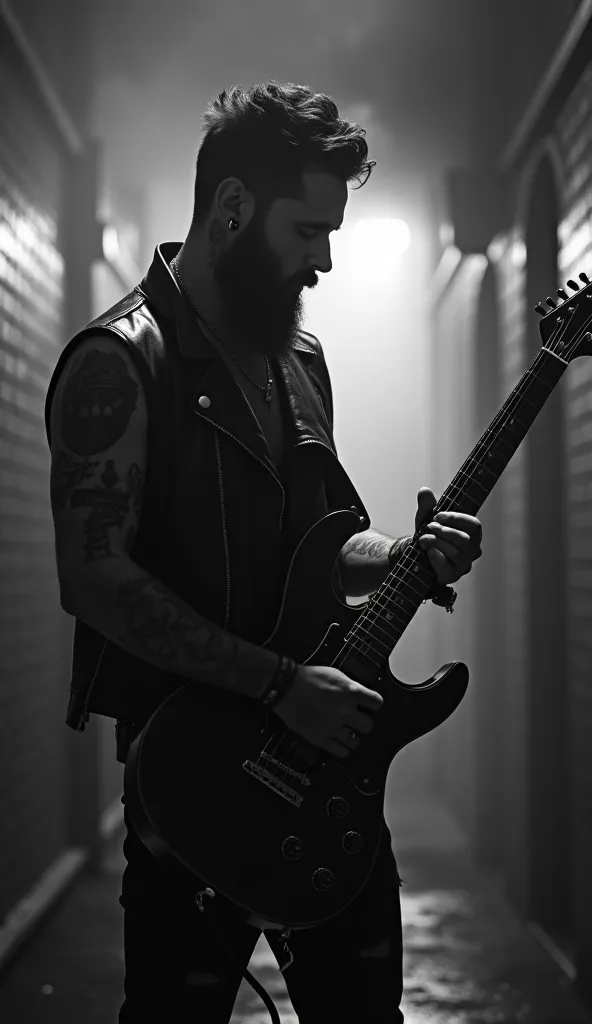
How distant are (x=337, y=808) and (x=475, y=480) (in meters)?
0.57

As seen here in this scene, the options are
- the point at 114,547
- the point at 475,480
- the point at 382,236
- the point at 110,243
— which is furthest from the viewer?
the point at 382,236

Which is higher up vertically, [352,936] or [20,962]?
[352,936]

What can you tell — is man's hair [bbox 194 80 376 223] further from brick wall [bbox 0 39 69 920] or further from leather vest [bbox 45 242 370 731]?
brick wall [bbox 0 39 69 920]

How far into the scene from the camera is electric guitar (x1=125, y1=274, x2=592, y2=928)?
1.51 m

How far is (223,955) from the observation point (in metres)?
1.55

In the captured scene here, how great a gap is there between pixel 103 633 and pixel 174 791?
262 mm

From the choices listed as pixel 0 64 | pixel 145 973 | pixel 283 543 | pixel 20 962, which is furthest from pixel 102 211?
pixel 145 973

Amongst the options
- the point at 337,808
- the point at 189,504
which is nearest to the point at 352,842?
the point at 337,808

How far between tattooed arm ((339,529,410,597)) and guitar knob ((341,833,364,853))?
1.44ft

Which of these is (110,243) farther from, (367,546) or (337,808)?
(337,808)

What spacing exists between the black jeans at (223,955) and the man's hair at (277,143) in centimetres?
105

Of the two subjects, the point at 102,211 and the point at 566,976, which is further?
the point at 102,211

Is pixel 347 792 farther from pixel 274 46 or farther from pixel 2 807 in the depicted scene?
pixel 274 46

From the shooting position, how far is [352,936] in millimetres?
1609
